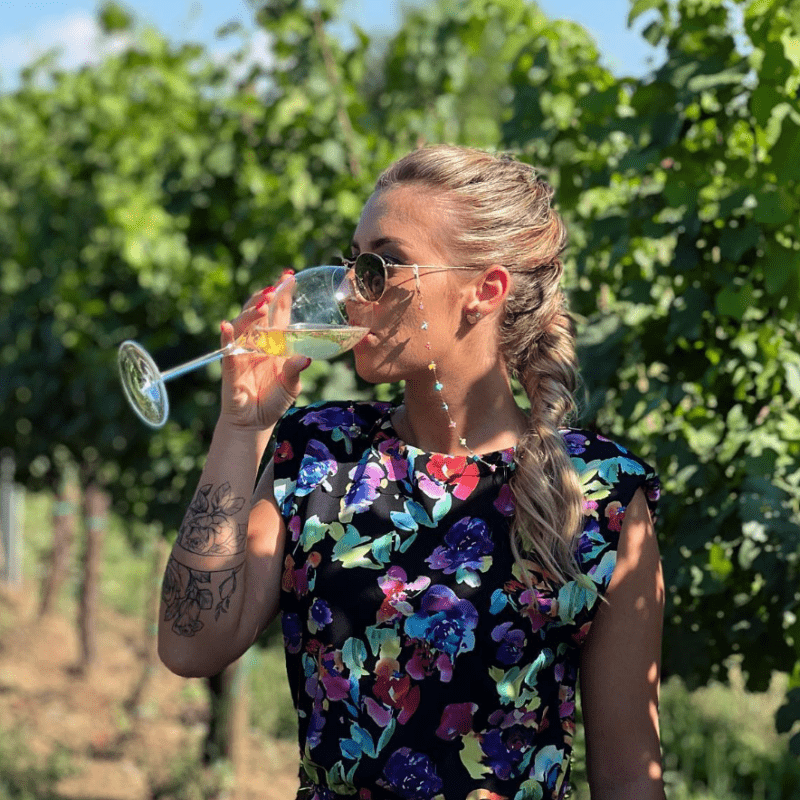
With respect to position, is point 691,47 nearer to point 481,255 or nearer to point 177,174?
point 481,255

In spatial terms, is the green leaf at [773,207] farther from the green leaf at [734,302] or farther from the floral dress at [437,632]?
the floral dress at [437,632]

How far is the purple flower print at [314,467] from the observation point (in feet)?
5.56

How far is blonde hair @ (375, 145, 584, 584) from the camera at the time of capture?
5.22 feet

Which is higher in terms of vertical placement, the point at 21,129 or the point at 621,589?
the point at 21,129

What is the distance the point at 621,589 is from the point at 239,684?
3.04 metres

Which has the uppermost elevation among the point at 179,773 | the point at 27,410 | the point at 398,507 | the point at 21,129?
the point at 21,129

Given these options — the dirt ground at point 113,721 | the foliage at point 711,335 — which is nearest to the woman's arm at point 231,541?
the foliage at point 711,335

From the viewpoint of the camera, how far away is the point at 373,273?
1.64 meters

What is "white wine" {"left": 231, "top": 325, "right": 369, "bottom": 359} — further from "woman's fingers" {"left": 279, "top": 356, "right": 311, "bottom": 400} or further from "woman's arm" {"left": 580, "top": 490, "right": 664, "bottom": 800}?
"woman's arm" {"left": 580, "top": 490, "right": 664, "bottom": 800}

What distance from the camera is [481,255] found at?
167 centimetres

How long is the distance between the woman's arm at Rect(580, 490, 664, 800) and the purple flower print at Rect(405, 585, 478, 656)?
0.18 m

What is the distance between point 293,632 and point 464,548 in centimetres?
29

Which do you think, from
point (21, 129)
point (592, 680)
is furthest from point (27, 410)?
point (592, 680)

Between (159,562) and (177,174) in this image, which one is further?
(159,562)
